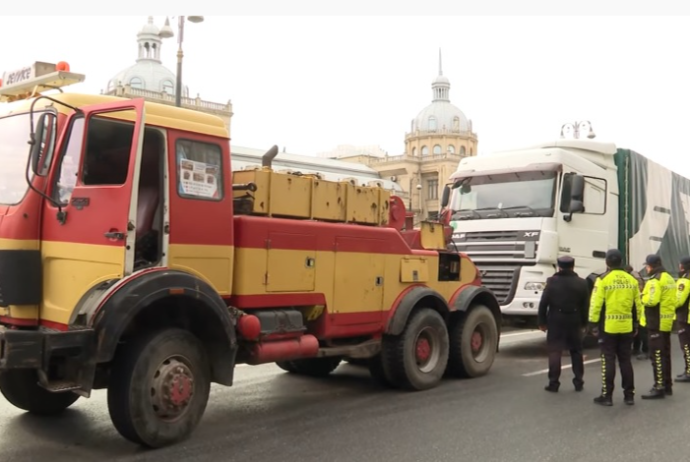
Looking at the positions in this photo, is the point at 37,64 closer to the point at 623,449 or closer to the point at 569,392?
the point at 623,449

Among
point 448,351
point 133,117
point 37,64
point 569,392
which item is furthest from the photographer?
point 448,351

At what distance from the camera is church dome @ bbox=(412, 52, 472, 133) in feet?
347

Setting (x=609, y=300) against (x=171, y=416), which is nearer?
(x=171, y=416)

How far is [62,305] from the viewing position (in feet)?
17.4

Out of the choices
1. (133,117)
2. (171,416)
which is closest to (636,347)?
(171,416)

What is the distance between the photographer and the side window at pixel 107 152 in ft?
17.9

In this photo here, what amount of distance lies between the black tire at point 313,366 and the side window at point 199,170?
12.3 feet

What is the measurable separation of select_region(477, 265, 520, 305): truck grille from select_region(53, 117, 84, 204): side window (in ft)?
23.5

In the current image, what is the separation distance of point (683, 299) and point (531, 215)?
2951mm

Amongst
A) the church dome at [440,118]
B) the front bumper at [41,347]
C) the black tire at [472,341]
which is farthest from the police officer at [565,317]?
the church dome at [440,118]

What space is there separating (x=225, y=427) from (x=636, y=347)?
829 centimetres

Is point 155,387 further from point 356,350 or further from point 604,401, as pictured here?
point 604,401

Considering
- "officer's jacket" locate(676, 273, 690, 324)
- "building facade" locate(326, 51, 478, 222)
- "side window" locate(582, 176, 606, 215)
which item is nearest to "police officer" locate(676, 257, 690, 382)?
"officer's jacket" locate(676, 273, 690, 324)

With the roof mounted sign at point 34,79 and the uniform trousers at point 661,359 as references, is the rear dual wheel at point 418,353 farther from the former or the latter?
the roof mounted sign at point 34,79
